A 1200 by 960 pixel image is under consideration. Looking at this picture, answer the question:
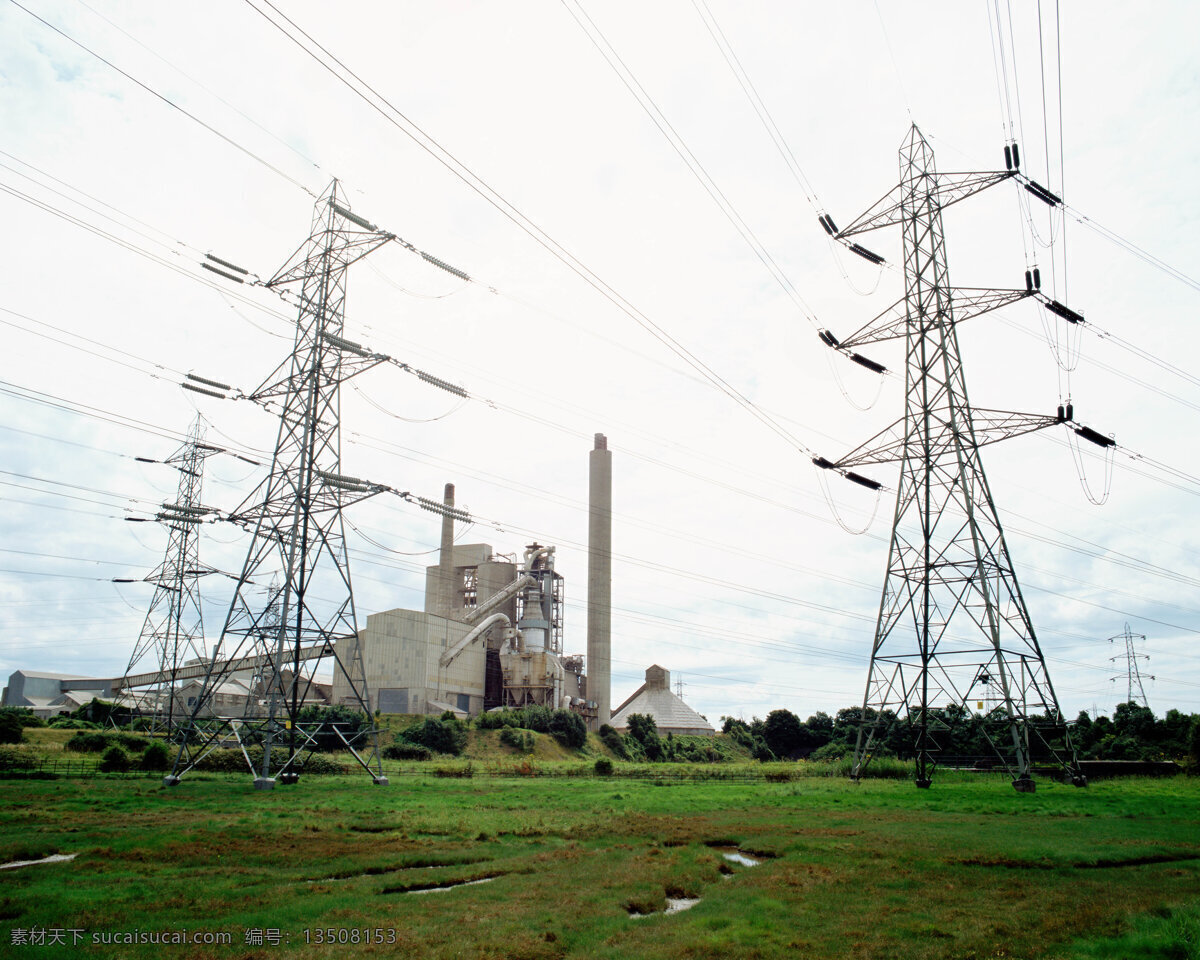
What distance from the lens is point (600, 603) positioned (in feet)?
323

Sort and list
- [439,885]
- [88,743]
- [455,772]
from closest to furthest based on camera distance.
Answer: [439,885] < [88,743] < [455,772]

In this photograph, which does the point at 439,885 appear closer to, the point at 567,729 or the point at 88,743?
the point at 88,743

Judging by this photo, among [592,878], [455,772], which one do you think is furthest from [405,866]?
[455,772]

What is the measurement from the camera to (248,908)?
37.7ft

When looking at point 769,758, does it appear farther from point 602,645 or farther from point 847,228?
point 847,228

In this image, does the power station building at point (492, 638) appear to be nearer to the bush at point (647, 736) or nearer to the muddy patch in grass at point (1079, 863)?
the bush at point (647, 736)

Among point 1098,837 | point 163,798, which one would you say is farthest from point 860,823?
point 163,798

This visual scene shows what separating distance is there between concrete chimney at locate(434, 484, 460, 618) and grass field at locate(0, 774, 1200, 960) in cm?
7739

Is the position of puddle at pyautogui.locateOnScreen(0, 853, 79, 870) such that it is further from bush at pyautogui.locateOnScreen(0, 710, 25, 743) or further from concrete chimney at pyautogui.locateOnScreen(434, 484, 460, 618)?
concrete chimney at pyautogui.locateOnScreen(434, 484, 460, 618)

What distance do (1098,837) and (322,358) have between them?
3505 centimetres

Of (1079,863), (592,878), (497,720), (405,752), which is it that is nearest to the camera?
(592,878)

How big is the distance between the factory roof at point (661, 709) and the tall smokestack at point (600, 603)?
829 cm

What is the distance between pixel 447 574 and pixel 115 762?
68.1 meters

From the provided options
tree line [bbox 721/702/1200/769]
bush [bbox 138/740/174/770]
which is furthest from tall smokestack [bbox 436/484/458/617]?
bush [bbox 138/740/174/770]
